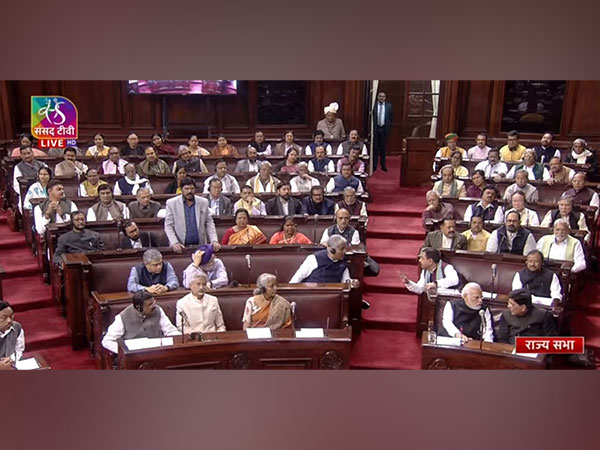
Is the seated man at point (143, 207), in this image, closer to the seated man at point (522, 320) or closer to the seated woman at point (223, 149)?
the seated woman at point (223, 149)

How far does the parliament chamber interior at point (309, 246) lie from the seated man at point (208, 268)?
0.05 ft

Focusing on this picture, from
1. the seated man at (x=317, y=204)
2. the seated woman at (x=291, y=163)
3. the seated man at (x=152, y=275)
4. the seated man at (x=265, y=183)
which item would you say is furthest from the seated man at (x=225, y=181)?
the seated man at (x=152, y=275)

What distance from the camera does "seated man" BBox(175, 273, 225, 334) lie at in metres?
4.50

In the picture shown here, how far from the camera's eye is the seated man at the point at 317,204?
19.8 feet

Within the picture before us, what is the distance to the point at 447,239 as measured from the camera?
5426 mm

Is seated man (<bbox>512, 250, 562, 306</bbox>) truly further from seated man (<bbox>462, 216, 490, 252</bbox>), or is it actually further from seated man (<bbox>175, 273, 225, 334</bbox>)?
seated man (<bbox>175, 273, 225, 334</bbox>)

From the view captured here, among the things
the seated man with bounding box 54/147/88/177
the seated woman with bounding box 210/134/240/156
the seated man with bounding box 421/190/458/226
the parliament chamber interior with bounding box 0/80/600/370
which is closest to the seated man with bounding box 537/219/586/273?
the parliament chamber interior with bounding box 0/80/600/370

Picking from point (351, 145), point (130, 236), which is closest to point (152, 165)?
point (130, 236)

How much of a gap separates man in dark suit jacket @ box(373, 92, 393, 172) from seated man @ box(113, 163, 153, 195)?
267 centimetres

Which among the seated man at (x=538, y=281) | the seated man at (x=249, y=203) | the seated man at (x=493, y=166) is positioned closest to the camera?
the seated man at (x=538, y=281)

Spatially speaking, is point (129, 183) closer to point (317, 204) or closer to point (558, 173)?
point (317, 204)
